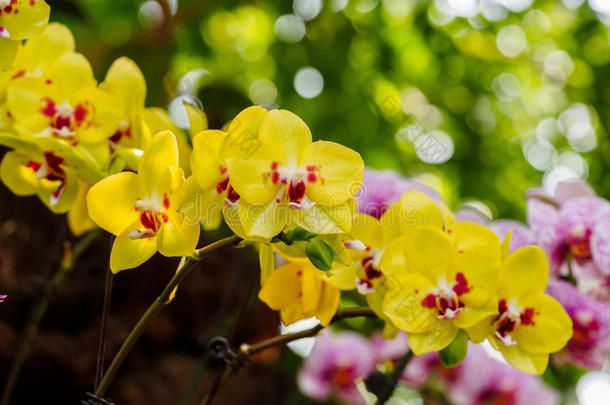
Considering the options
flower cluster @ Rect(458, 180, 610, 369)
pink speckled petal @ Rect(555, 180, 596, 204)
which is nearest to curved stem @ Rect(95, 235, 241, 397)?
flower cluster @ Rect(458, 180, 610, 369)

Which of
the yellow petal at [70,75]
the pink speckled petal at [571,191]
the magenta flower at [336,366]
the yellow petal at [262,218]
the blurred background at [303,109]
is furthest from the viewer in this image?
the magenta flower at [336,366]

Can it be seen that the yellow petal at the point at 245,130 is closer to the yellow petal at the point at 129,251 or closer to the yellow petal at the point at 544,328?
the yellow petal at the point at 129,251

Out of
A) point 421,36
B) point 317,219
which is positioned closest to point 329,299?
point 317,219

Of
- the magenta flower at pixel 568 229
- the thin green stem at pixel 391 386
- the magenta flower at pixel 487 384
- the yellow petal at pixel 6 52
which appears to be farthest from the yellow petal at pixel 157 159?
the magenta flower at pixel 487 384

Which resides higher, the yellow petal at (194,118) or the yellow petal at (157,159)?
the yellow petal at (157,159)

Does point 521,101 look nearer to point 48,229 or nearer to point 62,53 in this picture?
point 48,229

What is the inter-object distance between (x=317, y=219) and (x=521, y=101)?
1531 mm

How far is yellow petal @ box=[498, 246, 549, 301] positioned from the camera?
34 cm

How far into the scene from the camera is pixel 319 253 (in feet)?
0.92

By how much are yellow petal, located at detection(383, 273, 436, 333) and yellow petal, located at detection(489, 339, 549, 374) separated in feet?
0.15

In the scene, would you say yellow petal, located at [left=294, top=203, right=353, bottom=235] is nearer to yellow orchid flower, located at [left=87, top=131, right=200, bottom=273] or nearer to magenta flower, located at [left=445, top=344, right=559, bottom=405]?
yellow orchid flower, located at [left=87, top=131, right=200, bottom=273]

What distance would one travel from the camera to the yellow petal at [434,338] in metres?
0.32

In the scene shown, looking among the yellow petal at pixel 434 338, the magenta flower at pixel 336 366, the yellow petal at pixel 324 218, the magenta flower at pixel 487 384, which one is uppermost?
the yellow petal at pixel 324 218

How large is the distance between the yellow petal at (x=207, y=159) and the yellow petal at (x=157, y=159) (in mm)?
17
